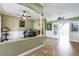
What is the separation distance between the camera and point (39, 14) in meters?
3.20

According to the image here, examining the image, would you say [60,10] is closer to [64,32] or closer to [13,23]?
[64,32]

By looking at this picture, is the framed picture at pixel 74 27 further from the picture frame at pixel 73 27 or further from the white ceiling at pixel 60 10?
the white ceiling at pixel 60 10

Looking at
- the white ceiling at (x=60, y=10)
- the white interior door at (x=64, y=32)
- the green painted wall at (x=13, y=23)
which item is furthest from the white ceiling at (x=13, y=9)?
the white interior door at (x=64, y=32)

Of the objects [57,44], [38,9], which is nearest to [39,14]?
[38,9]

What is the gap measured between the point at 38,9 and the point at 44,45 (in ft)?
3.77

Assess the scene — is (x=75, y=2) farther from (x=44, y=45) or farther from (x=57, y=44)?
(x=44, y=45)

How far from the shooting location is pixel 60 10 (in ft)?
9.53

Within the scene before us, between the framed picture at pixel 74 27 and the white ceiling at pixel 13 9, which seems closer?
the white ceiling at pixel 13 9

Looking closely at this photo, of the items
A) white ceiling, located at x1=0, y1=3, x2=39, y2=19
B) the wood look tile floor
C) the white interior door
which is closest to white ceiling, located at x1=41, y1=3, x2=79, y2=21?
the white interior door

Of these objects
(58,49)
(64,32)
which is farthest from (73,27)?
(58,49)

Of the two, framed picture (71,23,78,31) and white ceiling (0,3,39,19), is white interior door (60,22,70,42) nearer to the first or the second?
framed picture (71,23,78,31)

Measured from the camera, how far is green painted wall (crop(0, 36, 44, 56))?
2660 mm

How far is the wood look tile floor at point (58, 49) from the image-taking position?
9.84 ft

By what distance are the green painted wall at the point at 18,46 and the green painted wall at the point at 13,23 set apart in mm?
418
